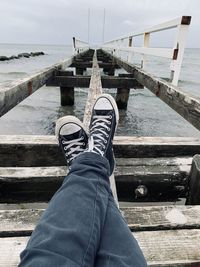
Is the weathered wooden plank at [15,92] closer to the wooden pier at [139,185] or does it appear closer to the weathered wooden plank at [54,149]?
the wooden pier at [139,185]

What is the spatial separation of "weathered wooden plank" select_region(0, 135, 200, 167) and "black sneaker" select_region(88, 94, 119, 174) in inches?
8.8

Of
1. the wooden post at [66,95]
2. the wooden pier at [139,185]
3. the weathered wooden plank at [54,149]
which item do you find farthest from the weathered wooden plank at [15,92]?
the wooden post at [66,95]

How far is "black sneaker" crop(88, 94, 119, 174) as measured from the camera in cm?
167

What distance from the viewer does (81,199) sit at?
3.89 feet

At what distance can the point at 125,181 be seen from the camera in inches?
73.4

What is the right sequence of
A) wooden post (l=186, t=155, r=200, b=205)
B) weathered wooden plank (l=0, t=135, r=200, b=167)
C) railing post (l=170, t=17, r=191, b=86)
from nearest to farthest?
1. wooden post (l=186, t=155, r=200, b=205)
2. weathered wooden plank (l=0, t=135, r=200, b=167)
3. railing post (l=170, t=17, r=191, b=86)

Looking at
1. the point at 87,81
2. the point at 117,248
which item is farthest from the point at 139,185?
the point at 87,81

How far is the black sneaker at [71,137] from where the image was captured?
171 centimetres

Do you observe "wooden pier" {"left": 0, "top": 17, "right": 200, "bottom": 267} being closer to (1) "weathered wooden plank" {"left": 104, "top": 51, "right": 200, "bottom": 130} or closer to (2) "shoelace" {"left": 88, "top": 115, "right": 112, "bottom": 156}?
(1) "weathered wooden plank" {"left": 104, "top": 51, "right": 200, "bottom": 130}

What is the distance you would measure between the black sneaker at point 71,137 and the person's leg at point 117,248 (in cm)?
59

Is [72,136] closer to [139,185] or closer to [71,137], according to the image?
[71,137]

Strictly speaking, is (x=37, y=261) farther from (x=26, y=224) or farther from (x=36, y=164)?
(x=36, y=164)

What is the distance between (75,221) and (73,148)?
2.23 ft

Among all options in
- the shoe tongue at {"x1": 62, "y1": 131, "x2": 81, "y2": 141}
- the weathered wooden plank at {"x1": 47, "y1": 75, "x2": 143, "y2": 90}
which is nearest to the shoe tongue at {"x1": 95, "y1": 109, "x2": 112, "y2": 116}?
the shoe tongue at {"x1": 62, "y1": 131, "x2": 81, "y2": 141}
